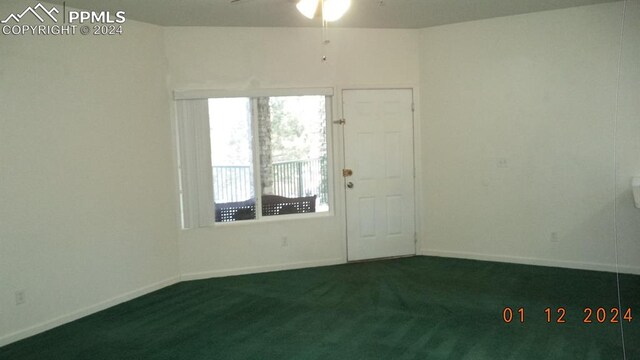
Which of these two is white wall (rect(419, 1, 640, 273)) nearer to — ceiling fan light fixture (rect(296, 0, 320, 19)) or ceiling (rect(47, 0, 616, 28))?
ceiling (rect(47, 0, 616, 28))

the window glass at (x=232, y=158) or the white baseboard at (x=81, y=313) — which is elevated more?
the window glass at (x=232, y=158)

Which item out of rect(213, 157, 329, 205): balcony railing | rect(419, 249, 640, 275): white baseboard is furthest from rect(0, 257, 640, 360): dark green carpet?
rect(213, 157, 329, 205): balcony railing

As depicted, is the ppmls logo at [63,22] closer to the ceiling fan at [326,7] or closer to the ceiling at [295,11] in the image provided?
the ceiling at [295,11]

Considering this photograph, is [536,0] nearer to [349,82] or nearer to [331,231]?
[349,82]

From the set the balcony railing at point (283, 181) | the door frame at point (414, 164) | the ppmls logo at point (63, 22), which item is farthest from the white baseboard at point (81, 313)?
the ppmls logo at point (63, 22)

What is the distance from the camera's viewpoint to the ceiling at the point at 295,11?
14.3 ft

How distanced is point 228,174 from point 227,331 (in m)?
2.06

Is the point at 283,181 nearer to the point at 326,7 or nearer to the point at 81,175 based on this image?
the point at 81,175

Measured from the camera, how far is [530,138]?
5410 millimetres

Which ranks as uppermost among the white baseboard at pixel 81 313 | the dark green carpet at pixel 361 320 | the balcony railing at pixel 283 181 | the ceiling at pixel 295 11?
the ceiling at pixel 295 11

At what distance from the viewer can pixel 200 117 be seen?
5340 millimetres
